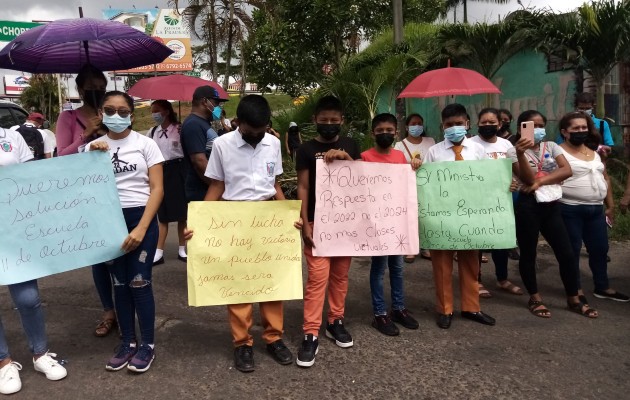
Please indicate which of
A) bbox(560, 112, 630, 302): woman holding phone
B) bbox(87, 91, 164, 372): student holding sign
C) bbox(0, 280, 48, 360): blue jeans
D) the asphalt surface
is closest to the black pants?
bbox(560, 112, 630, 302): woman holding phone

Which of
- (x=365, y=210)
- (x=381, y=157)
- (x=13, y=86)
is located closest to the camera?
(x=365, y=210)

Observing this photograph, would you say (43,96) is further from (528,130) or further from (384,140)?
(528,130)

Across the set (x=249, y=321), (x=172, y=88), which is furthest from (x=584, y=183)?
(x=172, y=88)

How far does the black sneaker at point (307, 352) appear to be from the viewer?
3297 millimetres

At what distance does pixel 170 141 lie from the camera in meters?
5.47

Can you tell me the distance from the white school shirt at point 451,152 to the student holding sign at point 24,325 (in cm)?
281

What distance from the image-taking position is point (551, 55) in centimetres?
929

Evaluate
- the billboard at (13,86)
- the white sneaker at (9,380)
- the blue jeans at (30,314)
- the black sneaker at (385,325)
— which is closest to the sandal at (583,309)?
the black sneaker at (385,325)

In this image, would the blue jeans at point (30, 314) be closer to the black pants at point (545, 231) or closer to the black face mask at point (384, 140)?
the black face mask at point (384, 140)

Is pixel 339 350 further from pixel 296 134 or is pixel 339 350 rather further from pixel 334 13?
pixel 334 13

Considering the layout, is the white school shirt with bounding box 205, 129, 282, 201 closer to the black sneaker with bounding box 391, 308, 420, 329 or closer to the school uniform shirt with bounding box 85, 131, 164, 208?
the school uniform shirt with bounding box 85, 131, 164, 208

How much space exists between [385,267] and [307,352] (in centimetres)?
89

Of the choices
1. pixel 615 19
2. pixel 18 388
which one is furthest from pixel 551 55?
pixel 18 388

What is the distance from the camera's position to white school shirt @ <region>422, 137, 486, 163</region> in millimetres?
3898
